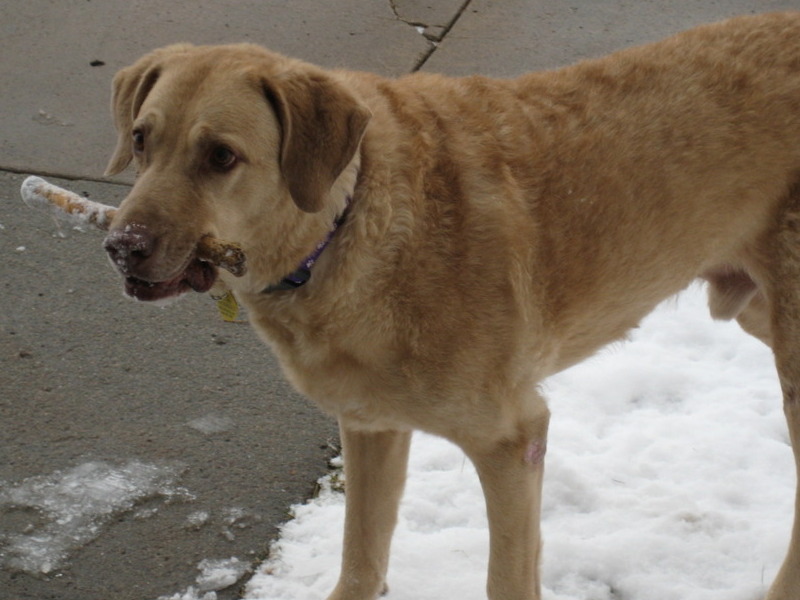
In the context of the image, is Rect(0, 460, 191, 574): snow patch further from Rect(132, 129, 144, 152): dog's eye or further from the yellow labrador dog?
Rect(132, 129, 144, 152): dog's eye

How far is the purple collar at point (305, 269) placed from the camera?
2.96m

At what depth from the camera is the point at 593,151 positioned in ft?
10.7

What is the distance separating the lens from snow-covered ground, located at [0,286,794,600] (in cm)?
367

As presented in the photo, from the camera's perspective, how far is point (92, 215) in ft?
10.5

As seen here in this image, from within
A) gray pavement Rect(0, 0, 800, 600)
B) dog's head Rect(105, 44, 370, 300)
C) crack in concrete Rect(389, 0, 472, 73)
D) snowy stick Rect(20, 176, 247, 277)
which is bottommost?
gray pavement Rect(0, 0, 800, 600)

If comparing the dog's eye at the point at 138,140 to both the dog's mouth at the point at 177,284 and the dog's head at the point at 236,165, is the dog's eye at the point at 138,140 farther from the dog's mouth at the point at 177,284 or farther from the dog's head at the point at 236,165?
the dog's mouth at the point at 177,284

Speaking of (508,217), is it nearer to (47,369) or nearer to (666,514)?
(666,514)

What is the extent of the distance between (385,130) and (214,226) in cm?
57

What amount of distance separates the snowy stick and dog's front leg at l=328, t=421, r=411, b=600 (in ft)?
2.98

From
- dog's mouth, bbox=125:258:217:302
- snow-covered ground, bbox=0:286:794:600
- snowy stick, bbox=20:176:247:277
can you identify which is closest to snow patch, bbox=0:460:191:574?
snow-covered ground, bbox=0:286:794:600

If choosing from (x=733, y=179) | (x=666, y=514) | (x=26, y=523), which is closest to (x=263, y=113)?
(x=733, y=179)

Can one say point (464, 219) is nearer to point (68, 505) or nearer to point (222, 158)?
point (222, 158)

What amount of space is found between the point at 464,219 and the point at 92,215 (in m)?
1.04

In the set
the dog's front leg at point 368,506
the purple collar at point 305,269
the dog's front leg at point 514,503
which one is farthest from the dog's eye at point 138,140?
the dog's front leg at point 514,503
